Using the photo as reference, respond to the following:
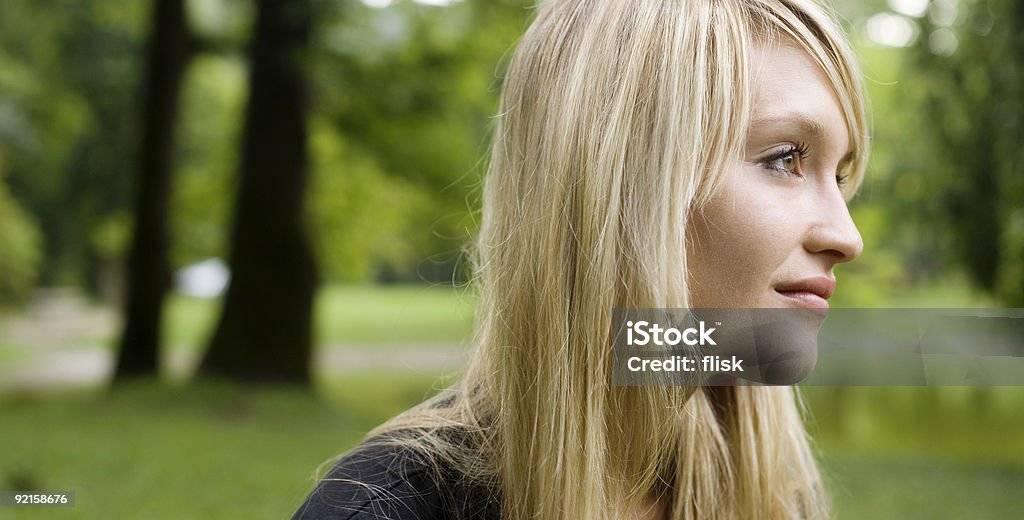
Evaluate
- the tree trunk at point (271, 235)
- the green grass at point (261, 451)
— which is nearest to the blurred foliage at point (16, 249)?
the green grass at point (261, 451)

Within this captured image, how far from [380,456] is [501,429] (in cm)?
20

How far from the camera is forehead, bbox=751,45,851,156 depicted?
4.82 feet

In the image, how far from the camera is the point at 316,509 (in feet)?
4.42

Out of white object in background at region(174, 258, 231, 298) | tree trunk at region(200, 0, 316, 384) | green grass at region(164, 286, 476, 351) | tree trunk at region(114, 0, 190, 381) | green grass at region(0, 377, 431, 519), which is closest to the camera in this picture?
green grass at region(0, 377, 431, 519)

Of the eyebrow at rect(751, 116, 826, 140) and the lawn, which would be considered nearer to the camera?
the eyebrow at rect(751, 116, 826, 140)

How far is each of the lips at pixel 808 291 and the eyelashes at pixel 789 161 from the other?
17cm

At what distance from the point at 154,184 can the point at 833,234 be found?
1190cm

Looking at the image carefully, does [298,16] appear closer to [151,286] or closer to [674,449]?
[151,286]

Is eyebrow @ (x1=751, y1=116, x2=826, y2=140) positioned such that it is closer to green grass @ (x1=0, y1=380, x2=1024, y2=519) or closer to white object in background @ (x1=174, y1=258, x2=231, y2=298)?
green grass @ (x1=0, y1=380, x2=1024, y2=519)

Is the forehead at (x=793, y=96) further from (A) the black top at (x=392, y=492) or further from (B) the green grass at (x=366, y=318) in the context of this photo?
(B) the green grass at (x=366, y=318)

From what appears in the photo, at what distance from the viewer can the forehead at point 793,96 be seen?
1.47 meters

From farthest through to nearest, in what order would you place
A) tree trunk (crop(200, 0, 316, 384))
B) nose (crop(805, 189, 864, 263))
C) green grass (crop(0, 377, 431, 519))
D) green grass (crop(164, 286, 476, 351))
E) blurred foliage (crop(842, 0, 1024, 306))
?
green grass (crop(164, 286, 476, 351)) < tree trunk (crop(200, 0, 316, 384)) < blurred foliage (crop(842, 0, 1024, 306)) < green grass (crop(0, 377, 431, 519)) < nose (crop(805, 189, 864, 263))

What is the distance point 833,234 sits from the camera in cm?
146

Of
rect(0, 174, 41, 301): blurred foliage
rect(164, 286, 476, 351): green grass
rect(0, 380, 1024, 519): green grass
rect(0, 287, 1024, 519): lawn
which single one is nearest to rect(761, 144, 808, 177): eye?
rect(0, 287, 1024, 519): lawn
